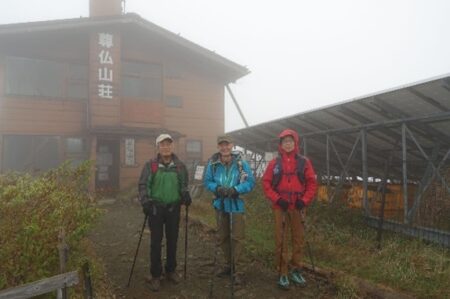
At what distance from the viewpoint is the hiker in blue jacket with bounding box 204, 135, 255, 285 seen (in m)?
5.77

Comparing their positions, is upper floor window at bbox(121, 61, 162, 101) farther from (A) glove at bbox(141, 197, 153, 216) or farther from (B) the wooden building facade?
(A) glove at bbox(141, 197, 153, 216)

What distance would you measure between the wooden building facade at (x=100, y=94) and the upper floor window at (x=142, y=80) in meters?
0.04

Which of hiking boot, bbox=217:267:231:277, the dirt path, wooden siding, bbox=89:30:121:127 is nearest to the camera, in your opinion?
the dirt path

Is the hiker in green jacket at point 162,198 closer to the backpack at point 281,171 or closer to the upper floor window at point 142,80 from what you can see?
the backpack at point 281,171

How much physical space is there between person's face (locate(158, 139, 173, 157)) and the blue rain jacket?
2.20 ft

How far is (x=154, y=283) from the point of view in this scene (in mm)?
5508

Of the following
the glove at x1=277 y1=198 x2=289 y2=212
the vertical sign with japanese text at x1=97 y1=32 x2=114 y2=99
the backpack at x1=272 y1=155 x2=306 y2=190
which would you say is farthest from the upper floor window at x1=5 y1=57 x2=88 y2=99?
the glove at x1=277 y1=198 x2=289 y2=212

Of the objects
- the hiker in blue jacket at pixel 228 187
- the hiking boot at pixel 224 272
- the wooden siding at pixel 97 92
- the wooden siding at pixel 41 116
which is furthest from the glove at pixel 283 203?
the wooden siding at pixel 41 116

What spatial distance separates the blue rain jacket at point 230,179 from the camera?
5.79 m

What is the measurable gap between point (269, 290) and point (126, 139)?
491 inches

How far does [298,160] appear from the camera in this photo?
562 centimetres

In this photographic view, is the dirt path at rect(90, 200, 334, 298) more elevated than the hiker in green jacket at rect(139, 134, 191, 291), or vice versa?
the hiker in green jacket at rect(139, 134, 191, 291)

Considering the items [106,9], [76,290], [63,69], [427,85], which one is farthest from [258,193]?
[106,9]

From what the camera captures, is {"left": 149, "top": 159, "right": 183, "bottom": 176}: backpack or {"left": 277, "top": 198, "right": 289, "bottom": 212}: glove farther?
{"left": 149, "top": 159, "right": 183, "bottom": 176}: backpack
